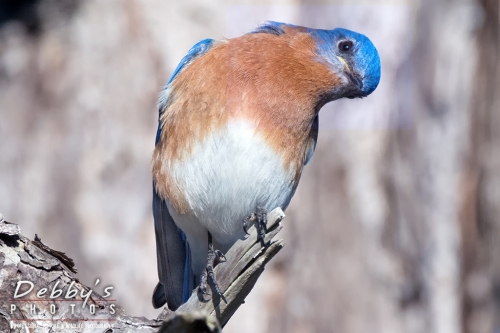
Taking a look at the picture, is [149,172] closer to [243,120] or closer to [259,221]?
[243,120]

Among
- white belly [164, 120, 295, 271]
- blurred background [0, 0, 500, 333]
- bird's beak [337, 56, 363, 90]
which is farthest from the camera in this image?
blurred background [0, 0, 500, 333]

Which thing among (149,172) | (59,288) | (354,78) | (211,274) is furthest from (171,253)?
(149,172)

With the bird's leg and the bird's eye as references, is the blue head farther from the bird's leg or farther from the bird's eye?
the bird's leg

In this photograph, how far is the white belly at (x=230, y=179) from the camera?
188 inches

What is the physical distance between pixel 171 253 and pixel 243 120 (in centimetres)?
131

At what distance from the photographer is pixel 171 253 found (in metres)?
5.55

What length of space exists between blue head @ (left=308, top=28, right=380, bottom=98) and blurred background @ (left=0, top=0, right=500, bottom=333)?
258 cm

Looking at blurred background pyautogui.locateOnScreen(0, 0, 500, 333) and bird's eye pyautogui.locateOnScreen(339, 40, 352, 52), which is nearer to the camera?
bird's eye pyautogui.locateOnScreen(339, 40, 352, 52)

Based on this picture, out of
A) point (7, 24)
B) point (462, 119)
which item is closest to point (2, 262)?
point (7, 24)

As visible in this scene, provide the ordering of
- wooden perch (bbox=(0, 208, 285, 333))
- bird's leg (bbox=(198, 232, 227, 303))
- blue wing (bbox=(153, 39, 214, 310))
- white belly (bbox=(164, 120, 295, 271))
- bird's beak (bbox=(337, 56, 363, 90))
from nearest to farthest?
1. wooden perch (bbox=(0, 208, 285, 333))
2. bird's leg (bbox=(198, 232, 227, 303))
3. white belly (bbox=(164, 120, 295, 271))
4. bird's beak (bbox=(337, 56, 363, 90))
5. blue wing (bbox=(153, 39, 214, 310))

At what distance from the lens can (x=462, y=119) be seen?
8469mm

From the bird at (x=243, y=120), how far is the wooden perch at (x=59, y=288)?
51 centimetres

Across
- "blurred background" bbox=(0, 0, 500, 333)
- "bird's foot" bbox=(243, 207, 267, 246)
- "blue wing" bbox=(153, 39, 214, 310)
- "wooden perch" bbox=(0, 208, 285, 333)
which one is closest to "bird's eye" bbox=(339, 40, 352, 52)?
"blue wing" bbox=(153, 39, 214, 310)

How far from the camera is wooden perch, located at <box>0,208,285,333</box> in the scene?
395cm
